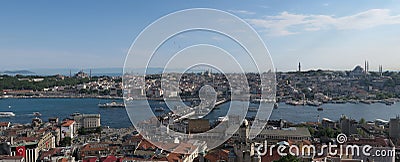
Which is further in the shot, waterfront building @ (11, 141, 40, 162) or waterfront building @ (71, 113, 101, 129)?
waterfront building @ (71, 113, 101, 129)

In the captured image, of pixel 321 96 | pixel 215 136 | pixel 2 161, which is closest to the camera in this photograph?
pixel 2 161

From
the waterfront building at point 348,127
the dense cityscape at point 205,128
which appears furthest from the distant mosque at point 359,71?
the waterfront building at point 348,127

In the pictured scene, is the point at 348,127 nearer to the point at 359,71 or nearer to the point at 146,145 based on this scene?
the point at 146,145

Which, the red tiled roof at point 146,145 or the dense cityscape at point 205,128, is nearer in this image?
the dense cityscape at point 205,128

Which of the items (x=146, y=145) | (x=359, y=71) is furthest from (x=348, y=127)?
(x=359, y=71)

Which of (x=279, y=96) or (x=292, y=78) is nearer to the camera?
(x=279, y=96)

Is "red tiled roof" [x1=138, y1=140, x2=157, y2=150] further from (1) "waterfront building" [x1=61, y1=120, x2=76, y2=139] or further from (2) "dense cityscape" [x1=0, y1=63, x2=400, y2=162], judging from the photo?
(1) "waterfront building" [x1=61, y1=120, x2=76, y2=139]

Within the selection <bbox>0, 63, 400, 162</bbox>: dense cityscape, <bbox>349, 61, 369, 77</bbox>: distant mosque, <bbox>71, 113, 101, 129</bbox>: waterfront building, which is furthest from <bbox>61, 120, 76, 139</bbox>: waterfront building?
<bbox>349, 61, 369, 77</bbox>: distant mosque

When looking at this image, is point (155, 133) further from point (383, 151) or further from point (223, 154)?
point (383, 151)

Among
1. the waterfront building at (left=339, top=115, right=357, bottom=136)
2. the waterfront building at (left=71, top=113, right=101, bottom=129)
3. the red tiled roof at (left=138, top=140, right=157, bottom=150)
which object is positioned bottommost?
the waterfront building at (left=71, top=113, right=101, bottom=129)

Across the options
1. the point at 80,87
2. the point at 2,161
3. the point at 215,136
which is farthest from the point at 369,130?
the point at 80,87

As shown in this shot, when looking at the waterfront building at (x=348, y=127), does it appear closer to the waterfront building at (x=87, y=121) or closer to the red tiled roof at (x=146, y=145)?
the red tiled roof at (x=146, y=145)
